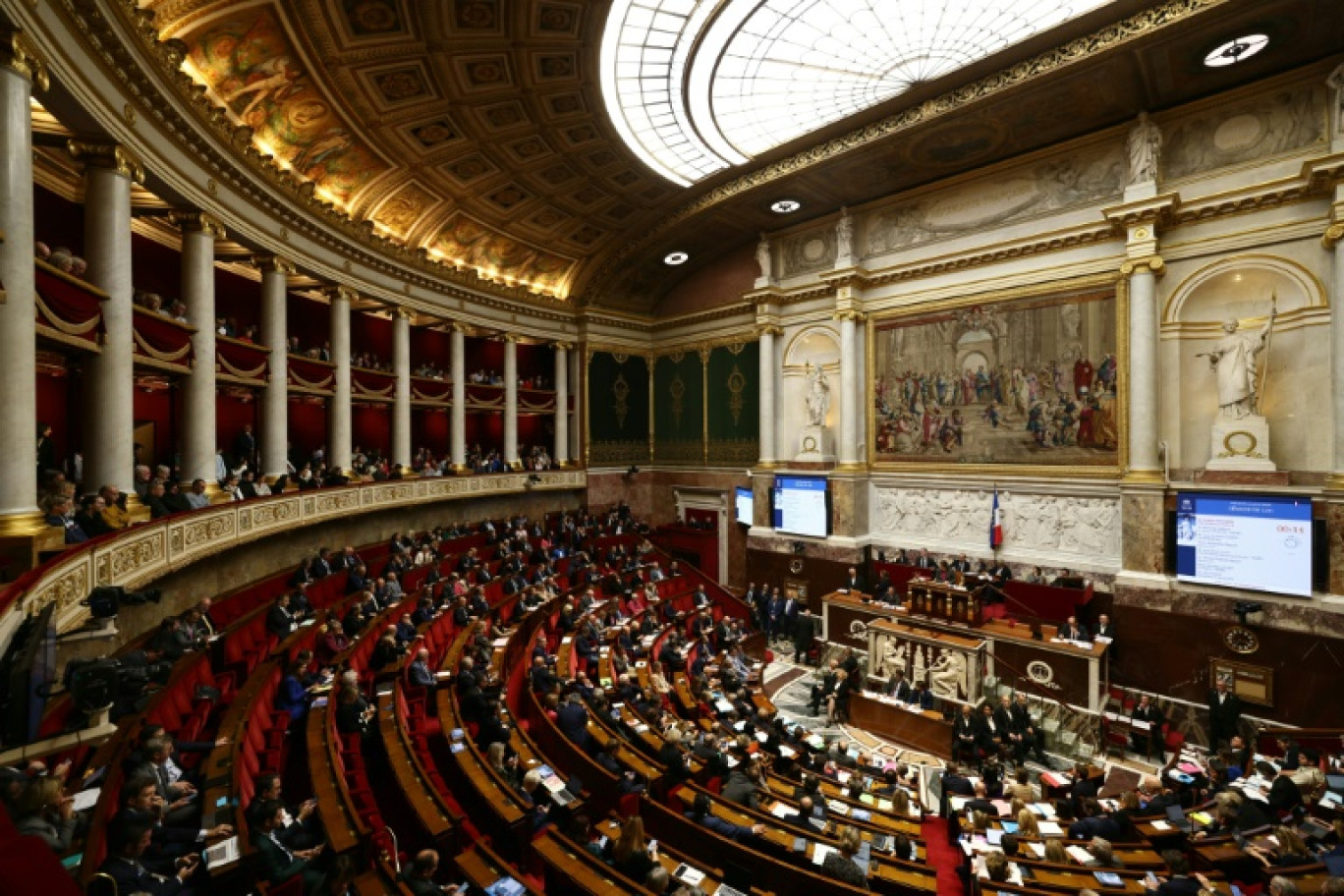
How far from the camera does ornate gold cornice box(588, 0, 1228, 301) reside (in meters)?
10.9

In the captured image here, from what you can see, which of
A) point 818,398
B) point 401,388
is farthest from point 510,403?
point 818,398

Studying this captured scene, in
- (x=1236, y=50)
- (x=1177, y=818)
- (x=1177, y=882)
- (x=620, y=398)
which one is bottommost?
(x=1177, y=818)

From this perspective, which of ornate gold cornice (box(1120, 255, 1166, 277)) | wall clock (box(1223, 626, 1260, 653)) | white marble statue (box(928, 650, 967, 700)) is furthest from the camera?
ornate gold cornice (box(1120, 255, 1166, 277))

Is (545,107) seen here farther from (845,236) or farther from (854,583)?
(854,583)

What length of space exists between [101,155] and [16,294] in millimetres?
3115

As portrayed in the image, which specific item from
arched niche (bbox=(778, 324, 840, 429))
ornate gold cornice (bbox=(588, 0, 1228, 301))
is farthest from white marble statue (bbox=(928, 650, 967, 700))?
ornate gold cornice (bbox=(588, 0, 1228, 301))

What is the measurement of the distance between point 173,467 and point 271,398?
2085 mm

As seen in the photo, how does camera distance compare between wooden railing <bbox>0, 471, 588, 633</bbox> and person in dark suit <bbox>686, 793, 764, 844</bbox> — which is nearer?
wooden railing <bbox>0, 471, 588, 633</bbox>

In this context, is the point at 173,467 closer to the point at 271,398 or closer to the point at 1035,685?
the point at 271,398

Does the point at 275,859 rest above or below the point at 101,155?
below

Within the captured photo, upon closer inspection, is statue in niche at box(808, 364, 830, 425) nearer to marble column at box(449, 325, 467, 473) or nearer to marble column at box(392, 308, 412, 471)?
marble column at box(449, 325, 467, 473)

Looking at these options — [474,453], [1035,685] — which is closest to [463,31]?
[474,453]

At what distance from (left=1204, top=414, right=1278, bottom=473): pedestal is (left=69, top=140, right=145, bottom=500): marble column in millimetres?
18295

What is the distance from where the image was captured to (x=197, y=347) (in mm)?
9820
